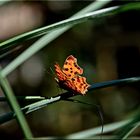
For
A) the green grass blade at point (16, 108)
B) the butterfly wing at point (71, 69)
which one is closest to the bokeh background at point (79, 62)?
the butterfly wing at point (71, 69)

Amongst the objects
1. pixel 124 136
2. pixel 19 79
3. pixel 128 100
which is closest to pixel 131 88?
pixel 128 100

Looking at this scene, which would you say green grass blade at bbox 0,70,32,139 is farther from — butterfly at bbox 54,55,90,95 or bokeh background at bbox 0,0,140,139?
bokeh background at bbox 0,0,140,139

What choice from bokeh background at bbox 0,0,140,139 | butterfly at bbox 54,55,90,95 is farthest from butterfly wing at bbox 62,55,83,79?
bokeh background at bbox 0,0,140,139

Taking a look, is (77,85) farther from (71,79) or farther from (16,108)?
(16,108)

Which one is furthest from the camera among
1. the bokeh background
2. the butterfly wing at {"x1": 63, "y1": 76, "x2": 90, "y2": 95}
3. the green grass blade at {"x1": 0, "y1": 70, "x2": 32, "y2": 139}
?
the bokeh background

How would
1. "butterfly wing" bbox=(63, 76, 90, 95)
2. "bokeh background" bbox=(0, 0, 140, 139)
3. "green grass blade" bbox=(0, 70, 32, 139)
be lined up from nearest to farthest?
"green grass blade" bbox=(0, 70, 32, 139), "butterfly wing" bbox=(63, 76, 90, 95), "bokeh background" bbox=(0, 0, 140, 139)

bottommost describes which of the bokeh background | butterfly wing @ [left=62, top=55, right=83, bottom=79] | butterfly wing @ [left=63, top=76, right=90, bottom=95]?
the bokeh background

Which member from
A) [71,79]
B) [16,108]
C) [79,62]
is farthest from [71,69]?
[79,62]
